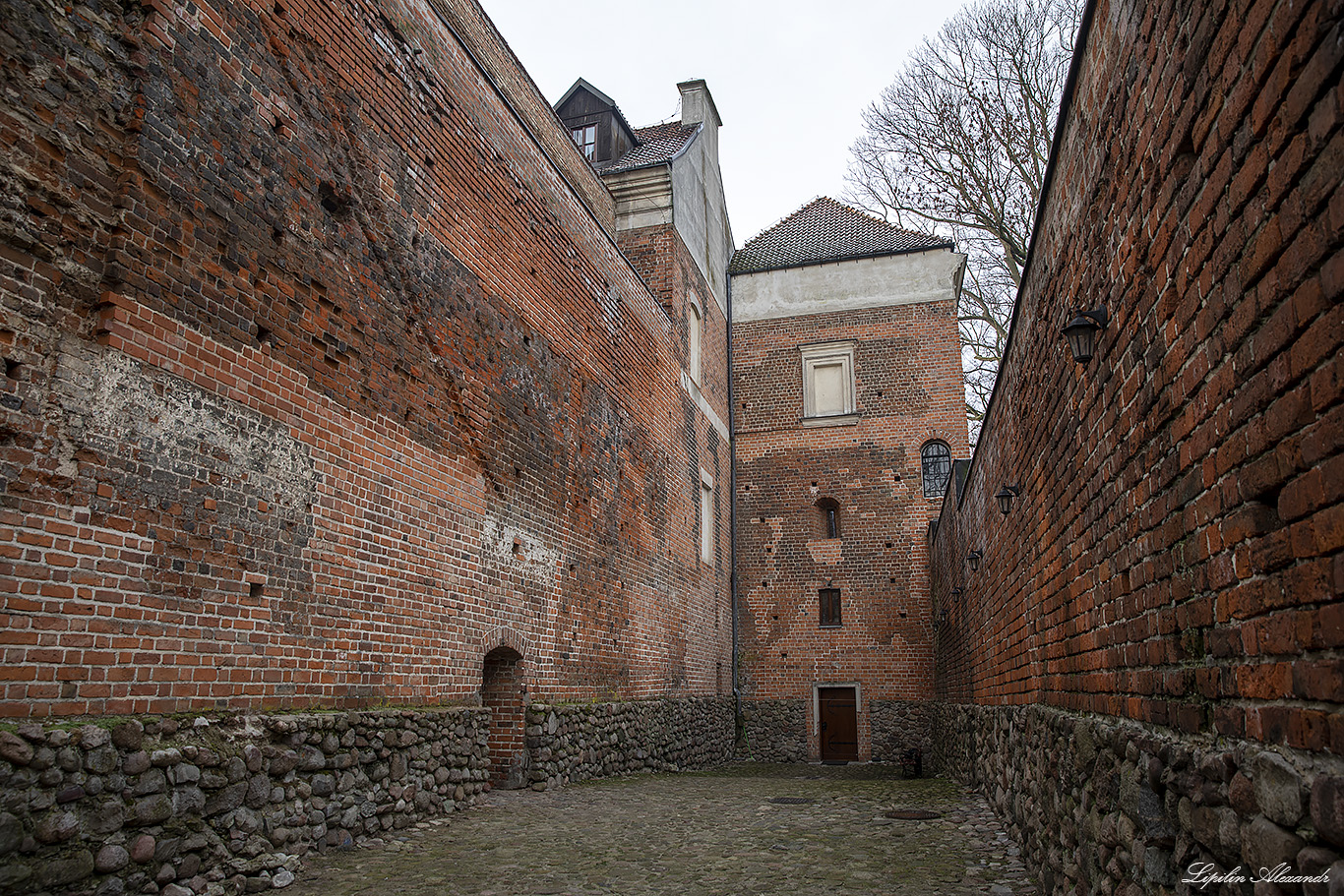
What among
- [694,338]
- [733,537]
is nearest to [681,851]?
[694,338]

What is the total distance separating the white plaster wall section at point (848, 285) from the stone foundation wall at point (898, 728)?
914 centimetres

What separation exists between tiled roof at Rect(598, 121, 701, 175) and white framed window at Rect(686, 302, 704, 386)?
305 cm

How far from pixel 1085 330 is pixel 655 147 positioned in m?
16.9

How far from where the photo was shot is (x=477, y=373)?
904cm

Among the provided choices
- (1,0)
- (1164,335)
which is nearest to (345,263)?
(1,0)

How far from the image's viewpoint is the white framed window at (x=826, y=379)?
66.9 ft

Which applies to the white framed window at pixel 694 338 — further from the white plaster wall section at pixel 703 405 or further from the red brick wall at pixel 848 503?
the red brick wall at pixel 848 503

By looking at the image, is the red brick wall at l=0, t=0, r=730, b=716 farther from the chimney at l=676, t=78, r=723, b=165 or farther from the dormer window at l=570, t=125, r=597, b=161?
the chimney at l=676, t=78, r=723, b=165

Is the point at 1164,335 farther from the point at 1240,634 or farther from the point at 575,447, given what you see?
the point at 575,447

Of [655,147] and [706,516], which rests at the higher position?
[655,147]

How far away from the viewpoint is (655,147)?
19203 mm

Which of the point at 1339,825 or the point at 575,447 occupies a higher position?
the point at 575,447

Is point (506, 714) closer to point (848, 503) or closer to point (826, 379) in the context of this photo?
point (848, 503)

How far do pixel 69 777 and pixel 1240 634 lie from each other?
4.85 meters
